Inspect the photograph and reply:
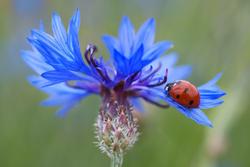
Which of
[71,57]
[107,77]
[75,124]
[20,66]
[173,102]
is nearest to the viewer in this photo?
[71,57]

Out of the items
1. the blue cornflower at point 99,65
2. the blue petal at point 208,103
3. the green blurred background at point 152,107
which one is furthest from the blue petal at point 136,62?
the green blurred background at point 152,107

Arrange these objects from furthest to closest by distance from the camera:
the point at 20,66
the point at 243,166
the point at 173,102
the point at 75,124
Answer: the point at 20,66 < the point at 75,124 < the point at 243,166 < the point at 173,102

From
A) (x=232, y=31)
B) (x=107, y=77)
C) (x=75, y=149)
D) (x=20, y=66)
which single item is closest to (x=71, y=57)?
(x=107, y=77)

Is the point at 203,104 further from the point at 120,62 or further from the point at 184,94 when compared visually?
the point at 120,62

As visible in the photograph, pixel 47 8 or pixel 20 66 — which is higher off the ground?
pixel 47 8

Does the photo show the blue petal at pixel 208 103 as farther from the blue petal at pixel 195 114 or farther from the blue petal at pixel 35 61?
the blue petal at pixel 35 61

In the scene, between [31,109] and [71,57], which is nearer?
[71,57]

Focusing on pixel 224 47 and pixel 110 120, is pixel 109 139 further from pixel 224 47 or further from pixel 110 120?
pixel 224 47

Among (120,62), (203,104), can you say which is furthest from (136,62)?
(203,104)
